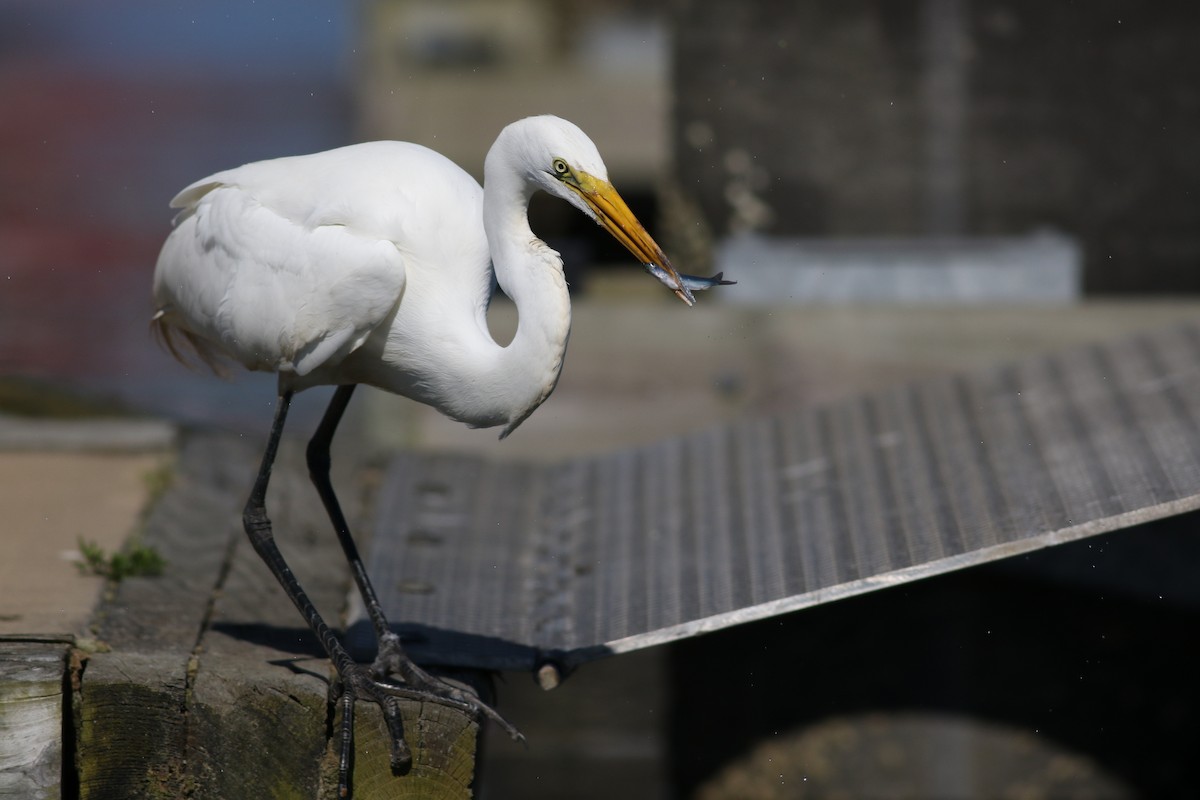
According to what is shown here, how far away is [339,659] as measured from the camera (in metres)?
3.39

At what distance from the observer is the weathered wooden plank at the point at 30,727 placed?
3.16 metres

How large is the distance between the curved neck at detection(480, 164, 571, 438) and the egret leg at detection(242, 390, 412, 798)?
2.18ft

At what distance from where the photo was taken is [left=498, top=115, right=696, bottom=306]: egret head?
3.15m

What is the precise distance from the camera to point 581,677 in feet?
22.0

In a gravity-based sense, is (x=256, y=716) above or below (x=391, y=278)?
below

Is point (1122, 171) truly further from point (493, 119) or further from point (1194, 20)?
point (493, 119)

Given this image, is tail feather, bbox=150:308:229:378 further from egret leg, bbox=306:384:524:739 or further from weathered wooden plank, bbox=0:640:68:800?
weathered wooden plank, bbox=0:640:68:800

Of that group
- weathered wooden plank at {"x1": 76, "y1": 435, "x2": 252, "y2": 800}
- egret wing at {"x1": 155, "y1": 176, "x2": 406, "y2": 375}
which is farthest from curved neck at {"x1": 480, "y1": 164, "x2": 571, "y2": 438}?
weathered wooden plank at {"x1": 76, "y1": 435, "x2": 252, "y2": 800}

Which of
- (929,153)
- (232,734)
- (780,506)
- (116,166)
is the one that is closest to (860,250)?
(929,153)

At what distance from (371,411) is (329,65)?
19.9 metres

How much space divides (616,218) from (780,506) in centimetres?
165

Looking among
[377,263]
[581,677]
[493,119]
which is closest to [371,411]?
[581,677]

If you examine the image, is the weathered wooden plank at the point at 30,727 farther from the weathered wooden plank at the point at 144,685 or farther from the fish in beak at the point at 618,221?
the fish in beak at the point at 618,221

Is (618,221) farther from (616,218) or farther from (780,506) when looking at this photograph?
(780,506)
